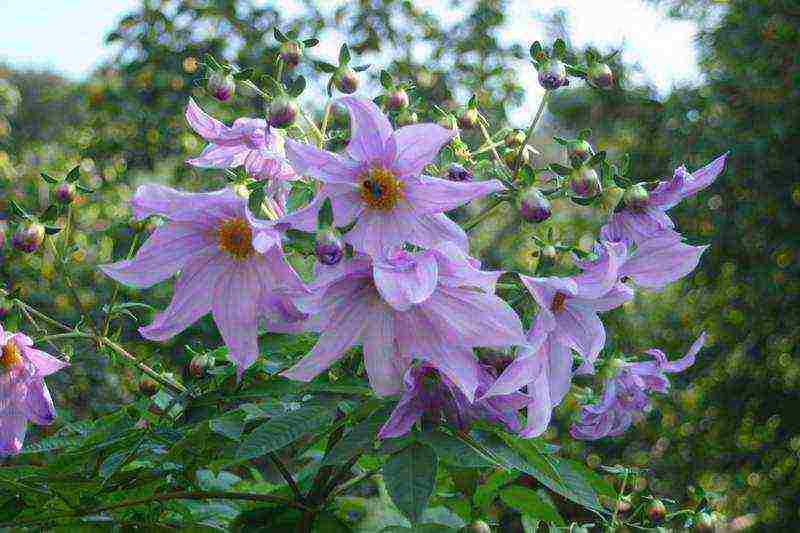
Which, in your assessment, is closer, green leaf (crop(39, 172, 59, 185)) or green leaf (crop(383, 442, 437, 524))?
green leaf (crop(383, 442, 437, 524))

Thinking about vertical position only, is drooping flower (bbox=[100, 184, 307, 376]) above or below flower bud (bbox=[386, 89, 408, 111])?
below

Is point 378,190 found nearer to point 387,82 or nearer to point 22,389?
point 387,82

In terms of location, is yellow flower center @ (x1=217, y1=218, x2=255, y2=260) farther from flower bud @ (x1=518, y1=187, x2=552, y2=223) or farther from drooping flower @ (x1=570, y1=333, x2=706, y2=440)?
drooping flower @ (x1=570, y1=333, x2=706, y2=440)

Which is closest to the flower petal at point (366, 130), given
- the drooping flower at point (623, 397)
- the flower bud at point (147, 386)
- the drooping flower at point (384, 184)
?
the drooping flower at point (384, 184)

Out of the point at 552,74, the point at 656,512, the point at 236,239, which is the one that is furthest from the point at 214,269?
the point at 656,512

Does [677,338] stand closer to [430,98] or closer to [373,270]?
[430,98]

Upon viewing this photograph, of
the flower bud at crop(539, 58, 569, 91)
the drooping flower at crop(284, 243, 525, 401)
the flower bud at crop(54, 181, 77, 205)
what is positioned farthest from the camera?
the flower bud at crop(54, 181, 77, 205)

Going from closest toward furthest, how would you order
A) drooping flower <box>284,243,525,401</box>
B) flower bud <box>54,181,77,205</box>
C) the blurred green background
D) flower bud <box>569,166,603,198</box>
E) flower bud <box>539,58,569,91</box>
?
drooping flower <box>284,243,525,401</box> < flower bud <box>569,166,603,198</box> < flower bud <box>539,58,569,91</box> < flower bud <box>54,181,77,205</box> < the blurred green background

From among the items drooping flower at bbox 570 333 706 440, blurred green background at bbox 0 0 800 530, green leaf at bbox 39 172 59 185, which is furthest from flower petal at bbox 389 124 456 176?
blurred green background at bbox 0 0 800 530

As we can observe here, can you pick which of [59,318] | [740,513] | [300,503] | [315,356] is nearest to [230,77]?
[315,356]
